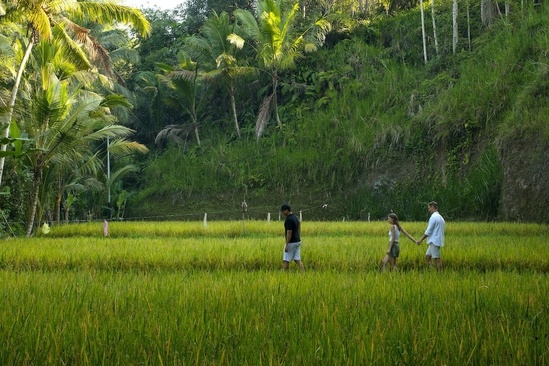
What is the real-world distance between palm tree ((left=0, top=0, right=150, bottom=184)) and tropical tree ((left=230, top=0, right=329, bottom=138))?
26.3 feet

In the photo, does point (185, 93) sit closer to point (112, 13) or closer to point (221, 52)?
point (221, 52)

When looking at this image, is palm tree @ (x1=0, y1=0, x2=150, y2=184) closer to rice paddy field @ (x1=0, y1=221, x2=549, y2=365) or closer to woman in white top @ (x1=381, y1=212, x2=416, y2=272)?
rice paddy field @ (x1=0, y1=221, x2=549, y2=365)

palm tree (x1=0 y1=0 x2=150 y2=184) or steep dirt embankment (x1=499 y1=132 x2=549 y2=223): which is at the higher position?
palm tree (x1=0 y1=0 x2=150 y2=184)

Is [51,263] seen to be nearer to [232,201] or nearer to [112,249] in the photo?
[112,249]

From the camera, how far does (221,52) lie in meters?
22.7

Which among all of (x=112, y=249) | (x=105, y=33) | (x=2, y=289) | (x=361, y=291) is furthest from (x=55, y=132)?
(x=105, y=33)

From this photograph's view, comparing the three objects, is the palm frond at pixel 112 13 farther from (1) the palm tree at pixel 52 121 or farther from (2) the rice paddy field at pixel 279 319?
(2) the rice paddy field at pixel 279 319

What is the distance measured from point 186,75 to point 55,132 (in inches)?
430

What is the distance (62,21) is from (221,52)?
35.7 ft

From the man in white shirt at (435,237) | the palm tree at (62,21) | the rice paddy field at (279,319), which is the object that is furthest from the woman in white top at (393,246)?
the palm tree at (62,21)

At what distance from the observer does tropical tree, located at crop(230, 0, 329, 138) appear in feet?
64.7

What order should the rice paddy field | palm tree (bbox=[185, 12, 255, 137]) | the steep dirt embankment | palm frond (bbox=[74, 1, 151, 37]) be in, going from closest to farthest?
1. the rice paddy field
2. palm frond (bbox=[74, 1, 151, 37])
3. the steep dirt embankment
4. palm tree (bbox=[185, 12, 255, 137])

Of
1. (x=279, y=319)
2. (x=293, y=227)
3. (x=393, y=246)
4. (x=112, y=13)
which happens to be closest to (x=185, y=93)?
(x=112, y=13)

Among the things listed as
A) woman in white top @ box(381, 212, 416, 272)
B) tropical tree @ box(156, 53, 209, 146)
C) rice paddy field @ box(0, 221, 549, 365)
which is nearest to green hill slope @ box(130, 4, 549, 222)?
tropical tree @ box(156, 53, 209, 146)
